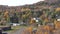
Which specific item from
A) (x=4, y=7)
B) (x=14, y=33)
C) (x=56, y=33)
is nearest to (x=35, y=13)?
Answer: (x=4, y=7)

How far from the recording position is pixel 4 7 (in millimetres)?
13109

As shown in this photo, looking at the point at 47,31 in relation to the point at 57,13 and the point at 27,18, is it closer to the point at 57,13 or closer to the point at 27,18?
the point at 27,18

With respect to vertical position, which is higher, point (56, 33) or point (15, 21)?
point (56, 33)

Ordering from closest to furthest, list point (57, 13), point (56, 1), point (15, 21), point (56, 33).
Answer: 1. point (56, 33)
2. point (15, 21)
3. point (57, 13)
4. point (56, 1)

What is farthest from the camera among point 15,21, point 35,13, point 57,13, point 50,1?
point 50,1

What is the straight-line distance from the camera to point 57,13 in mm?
9422

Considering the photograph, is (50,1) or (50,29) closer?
(50,29)

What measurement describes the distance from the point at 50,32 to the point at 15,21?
3.62 metres

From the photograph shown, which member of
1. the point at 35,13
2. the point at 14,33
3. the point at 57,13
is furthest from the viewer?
the point at 35,13

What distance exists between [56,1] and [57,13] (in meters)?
3.09

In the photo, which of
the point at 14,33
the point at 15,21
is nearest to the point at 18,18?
the point at 15,21

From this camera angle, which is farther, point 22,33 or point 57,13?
point 57,13

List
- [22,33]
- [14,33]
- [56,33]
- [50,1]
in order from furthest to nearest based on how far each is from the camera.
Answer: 1. [50,1]
2. [14,33]
3. [22,33]
4. [56,33]

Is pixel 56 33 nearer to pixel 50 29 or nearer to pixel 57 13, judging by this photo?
pixel 50 29
